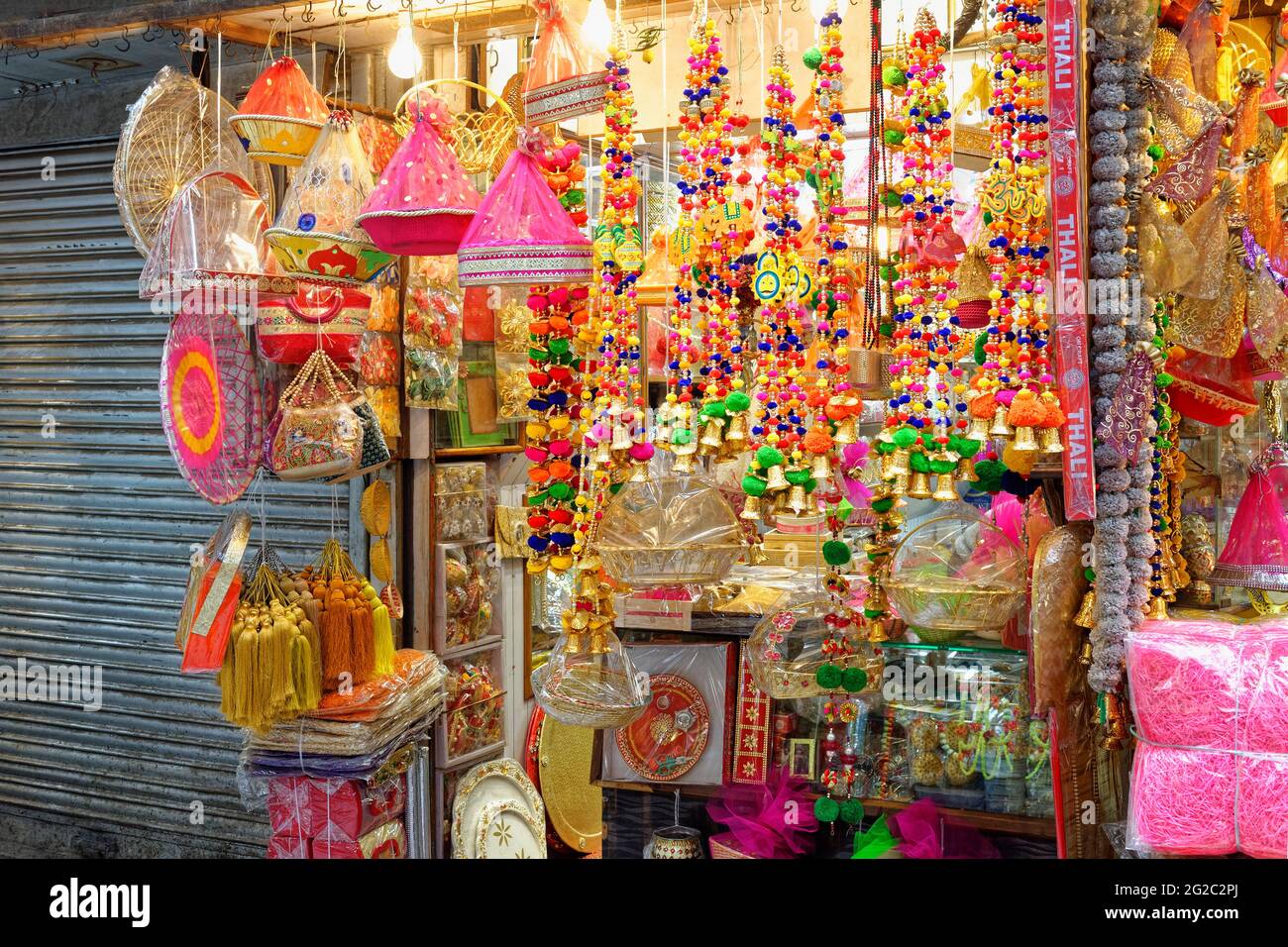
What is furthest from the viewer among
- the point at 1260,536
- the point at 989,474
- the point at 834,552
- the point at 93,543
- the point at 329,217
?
the point at 93,543

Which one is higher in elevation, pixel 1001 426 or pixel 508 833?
pixel 1001 426

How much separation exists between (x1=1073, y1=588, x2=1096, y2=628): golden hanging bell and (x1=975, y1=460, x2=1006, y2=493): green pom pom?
28 centimetres

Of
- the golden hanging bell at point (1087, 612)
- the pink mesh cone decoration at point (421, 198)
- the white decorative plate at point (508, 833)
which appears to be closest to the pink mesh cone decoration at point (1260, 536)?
the golden hanging bell at point (1087, 612)

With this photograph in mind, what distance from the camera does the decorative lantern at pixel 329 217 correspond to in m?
2.99

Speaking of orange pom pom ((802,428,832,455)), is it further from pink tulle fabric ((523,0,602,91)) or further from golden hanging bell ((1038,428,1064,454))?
pink tulle fabric ((523,0,602,91))

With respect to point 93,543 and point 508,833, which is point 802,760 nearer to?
point 508,833

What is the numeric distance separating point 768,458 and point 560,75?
0.94 meters

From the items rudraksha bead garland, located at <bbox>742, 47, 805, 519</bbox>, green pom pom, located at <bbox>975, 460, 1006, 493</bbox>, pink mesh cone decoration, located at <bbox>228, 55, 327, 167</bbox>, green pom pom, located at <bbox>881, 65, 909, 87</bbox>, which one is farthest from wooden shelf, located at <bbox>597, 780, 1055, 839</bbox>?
pink mesh cone decoration, located at <bbox>228, 55, 327, 167</bbox>

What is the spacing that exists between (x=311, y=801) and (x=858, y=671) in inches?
66.8

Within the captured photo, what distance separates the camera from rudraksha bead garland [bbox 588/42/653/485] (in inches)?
105

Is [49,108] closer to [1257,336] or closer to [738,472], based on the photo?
[738,472]

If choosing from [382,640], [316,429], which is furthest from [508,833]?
[316,429]

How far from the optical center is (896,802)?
3.24 metres

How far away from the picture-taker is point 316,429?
11.1 feet
